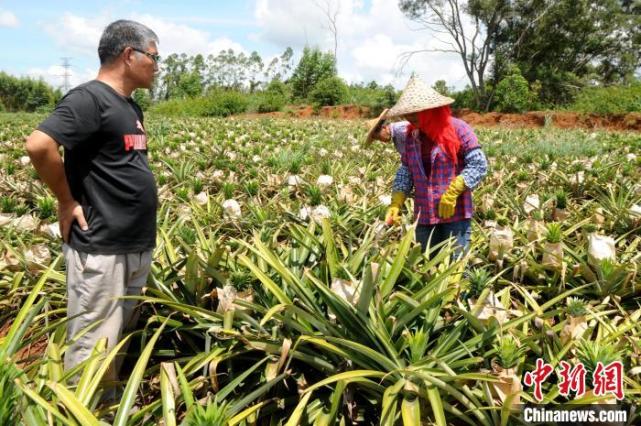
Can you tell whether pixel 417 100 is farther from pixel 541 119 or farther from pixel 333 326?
pixel 541 119

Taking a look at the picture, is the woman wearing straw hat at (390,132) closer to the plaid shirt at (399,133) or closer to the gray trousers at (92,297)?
the plaid shirt at (399,133)

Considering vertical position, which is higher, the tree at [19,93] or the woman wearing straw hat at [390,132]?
the tree at [19,93]

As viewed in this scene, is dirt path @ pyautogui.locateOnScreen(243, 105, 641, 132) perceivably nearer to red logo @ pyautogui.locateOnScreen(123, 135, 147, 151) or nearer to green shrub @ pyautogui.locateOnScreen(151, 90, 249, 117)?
green shrub @ pyautogui.locateOnScreen(151, 90, 249, 117)

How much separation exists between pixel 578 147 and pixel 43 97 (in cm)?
5544

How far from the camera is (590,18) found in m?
26.2

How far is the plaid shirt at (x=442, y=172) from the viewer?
2678 millimetres

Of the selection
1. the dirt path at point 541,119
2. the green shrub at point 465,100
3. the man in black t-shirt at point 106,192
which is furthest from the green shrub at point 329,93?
the man in black t-shirt at point 106,192

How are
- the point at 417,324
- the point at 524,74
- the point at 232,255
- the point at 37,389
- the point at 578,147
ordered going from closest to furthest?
the point at 37,389 < the point at 417,324 < the point at 232,255 < the point at 578,147 < the point at 524,74

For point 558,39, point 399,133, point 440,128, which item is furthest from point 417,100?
point 558,39

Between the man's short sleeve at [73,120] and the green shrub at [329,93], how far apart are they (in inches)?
1025

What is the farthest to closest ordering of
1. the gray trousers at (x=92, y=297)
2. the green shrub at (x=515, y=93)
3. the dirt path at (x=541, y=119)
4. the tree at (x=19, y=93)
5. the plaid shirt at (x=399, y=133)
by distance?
the tree at (x=19, y=93)
the green shrub at (x=515, y=93)
the dirt path at (x=541, y=119)
the plaid shirt at (x=399, y=133)
the gray trousers at (x=92, y=297)

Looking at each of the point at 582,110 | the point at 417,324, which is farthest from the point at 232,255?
the point at 582,110

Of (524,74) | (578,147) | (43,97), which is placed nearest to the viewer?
(578,147)

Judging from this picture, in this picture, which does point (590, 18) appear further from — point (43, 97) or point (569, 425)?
point (43, 97)
